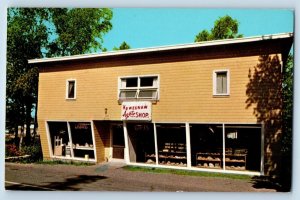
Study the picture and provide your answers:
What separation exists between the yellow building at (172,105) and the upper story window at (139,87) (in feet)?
0.12

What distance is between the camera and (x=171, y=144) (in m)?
12.9

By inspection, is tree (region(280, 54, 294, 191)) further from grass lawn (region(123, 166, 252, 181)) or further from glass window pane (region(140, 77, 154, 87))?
glass window pane (region(140, 77, 154, 87))

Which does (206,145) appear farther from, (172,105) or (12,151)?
(12,151)

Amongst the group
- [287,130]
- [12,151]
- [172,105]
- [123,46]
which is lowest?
[12,151]

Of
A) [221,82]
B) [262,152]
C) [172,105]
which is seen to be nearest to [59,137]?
[172,105]

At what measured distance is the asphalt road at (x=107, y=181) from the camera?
985cm

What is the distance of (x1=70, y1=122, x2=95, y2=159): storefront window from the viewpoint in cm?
1383

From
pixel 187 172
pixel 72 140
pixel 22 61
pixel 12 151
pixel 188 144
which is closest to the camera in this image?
pixel 12 151

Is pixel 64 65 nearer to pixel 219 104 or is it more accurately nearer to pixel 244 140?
pixel 219 104

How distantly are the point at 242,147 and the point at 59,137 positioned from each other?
7.05 metres

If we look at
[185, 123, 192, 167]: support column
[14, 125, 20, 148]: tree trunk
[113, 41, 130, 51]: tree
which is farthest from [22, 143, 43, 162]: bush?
[185, 123, 192, 167]: support column

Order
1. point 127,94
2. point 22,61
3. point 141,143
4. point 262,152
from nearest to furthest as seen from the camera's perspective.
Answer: point 262,152 → point 127,94 → point 141,143 → point 22,61

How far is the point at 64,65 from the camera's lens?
13.8 m

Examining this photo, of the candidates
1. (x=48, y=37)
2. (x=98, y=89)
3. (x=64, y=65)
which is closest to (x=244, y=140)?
(x=98, y=89)
